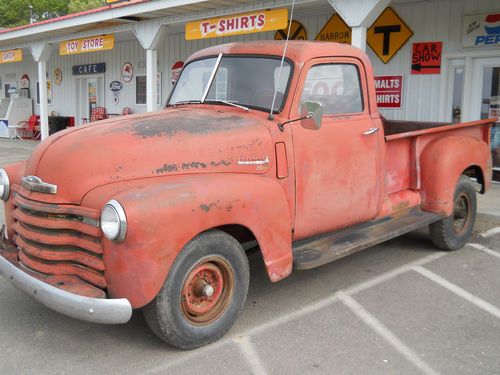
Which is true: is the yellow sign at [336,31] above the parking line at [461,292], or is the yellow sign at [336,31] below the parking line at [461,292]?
above

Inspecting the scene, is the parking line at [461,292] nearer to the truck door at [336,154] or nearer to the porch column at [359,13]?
the truck door at [336,154]

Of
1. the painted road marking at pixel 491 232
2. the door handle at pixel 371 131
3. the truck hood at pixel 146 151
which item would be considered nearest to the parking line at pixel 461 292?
the door handle at pixel 371 131

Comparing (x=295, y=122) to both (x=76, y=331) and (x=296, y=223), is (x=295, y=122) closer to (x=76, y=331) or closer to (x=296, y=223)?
(x=296, y=223)

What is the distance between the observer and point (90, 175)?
340 cm

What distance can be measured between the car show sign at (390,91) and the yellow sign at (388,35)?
40cm

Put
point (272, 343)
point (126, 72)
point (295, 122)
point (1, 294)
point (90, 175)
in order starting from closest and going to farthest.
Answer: point (90, 175), point (272, 343), point (295, 122), point (1, 294), point (126, 72)

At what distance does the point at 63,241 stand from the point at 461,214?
14.7ft

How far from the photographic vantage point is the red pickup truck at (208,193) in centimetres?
317

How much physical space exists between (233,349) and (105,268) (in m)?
1.04

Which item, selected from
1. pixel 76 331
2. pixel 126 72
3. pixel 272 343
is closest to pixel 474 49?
pixel 272 343

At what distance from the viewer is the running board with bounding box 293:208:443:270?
412 centimetres

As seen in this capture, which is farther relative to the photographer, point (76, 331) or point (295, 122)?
point (295, 122)

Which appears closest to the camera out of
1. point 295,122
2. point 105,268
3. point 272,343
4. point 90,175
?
point 105,268

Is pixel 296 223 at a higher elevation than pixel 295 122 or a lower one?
lower
